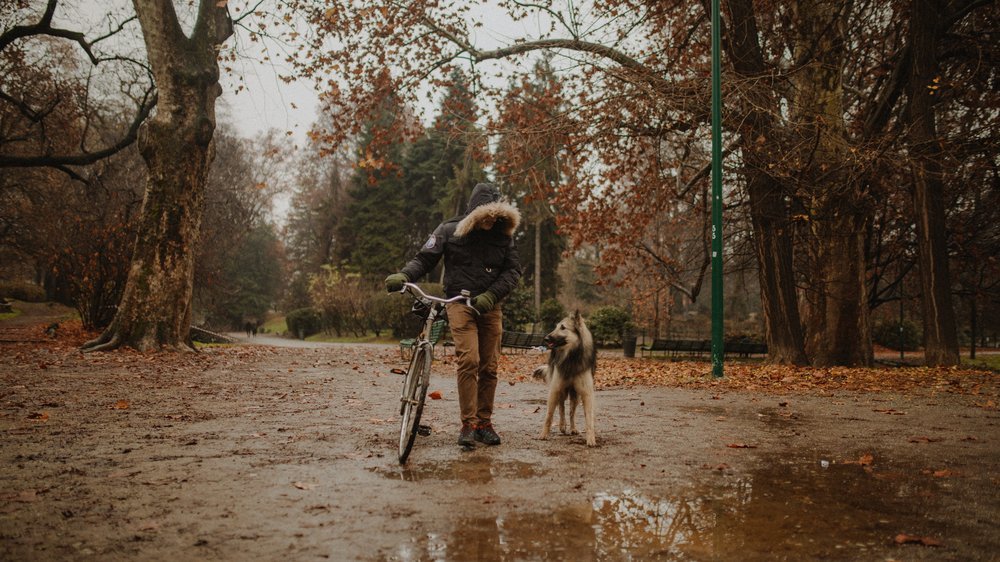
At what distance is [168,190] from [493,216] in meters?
11.7

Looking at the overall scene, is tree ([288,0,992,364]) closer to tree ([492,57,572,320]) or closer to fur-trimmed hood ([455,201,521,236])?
tree ([492,57,572,320])

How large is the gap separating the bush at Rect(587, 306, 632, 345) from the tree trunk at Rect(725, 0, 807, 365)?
634 inches

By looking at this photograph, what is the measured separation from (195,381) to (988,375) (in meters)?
13.8

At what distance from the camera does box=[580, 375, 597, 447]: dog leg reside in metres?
5.76

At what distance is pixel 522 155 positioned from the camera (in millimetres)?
16328

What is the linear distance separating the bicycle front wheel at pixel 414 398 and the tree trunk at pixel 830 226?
474 inches

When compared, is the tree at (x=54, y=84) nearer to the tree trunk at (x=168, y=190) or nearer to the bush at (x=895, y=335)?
the tree trunk at (x=168, y=190)

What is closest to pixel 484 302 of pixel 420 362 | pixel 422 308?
pixel 422 308

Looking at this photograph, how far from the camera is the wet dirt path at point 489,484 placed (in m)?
3.19

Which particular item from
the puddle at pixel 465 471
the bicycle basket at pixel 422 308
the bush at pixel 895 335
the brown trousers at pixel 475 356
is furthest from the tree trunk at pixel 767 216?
the bush at pixel 895 335

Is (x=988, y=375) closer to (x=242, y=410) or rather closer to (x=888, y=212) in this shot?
(x=888, y=212)

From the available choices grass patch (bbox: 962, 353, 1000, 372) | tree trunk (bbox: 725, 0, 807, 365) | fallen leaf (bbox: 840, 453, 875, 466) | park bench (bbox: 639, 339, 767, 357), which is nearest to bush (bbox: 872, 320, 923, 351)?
grass patch (bbox: 962, 353, 1000, 372)

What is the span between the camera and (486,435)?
5.75 metres

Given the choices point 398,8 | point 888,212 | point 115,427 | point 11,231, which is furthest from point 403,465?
point 11,231
